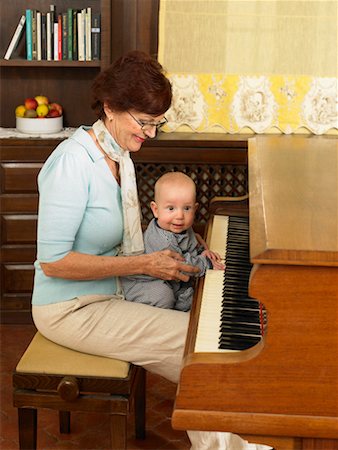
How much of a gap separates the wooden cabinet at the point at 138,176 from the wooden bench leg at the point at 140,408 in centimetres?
131

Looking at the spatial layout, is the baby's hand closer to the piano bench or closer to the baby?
the baby

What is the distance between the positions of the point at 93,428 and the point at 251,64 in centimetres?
197

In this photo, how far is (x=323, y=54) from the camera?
155 inches

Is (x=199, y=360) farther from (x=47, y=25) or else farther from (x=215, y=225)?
(x=47, y=25)

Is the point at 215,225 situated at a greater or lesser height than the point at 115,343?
greater

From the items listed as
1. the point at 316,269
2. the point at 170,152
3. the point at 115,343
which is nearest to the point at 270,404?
the point at 316,269

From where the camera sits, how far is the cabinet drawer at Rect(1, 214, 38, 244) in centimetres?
406

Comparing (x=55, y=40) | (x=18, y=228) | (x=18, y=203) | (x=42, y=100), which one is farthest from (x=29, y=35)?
(x=18, y=228)

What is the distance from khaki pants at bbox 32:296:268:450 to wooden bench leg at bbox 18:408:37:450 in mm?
237

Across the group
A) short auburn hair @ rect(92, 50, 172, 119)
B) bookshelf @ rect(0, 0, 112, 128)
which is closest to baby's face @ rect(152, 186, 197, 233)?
short auburn hair @ rect(92, 50, 172, 119)

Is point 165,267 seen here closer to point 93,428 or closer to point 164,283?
point 164,283

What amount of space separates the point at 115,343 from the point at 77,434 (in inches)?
33.9

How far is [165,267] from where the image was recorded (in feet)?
8.06

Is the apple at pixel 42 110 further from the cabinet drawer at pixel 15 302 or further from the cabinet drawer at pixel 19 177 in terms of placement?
the cabinet drawer at pixel 15 302
